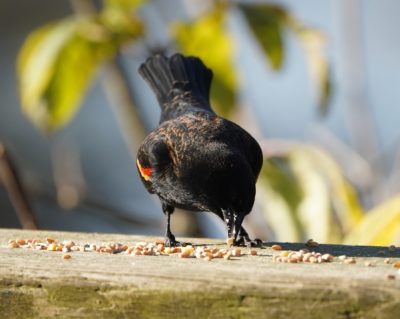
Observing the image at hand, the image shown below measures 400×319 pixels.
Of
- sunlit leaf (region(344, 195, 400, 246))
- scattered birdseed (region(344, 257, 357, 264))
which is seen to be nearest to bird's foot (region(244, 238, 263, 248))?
sunlit leaf (region(344, 195, 400, 246))

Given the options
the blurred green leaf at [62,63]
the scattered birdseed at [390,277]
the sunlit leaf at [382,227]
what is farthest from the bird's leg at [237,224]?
the scattered birdseed at [390,277]

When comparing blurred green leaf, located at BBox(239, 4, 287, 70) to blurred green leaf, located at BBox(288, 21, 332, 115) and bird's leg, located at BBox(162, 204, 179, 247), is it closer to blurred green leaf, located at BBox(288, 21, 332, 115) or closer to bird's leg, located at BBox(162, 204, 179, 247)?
blurred green leaf, located at BBox(288, 21, 332, 115)

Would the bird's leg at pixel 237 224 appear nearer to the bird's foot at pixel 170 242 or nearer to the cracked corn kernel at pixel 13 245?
the bird's foot at pixel 170 242

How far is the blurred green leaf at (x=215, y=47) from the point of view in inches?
165

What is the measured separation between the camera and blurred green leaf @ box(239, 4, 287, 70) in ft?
13.6

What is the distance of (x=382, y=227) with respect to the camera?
3.26 metres

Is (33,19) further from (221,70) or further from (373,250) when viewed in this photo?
(373,250)

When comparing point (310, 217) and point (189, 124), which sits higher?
point (189, 124)

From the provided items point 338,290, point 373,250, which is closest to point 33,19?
point 373,250

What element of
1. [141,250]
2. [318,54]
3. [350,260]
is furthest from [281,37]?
[350,260]

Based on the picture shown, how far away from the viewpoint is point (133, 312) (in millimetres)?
2275

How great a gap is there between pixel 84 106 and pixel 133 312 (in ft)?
38.8

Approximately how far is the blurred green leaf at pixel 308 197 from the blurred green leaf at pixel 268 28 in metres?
0.49

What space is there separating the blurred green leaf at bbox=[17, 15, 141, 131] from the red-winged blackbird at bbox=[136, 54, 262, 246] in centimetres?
45
